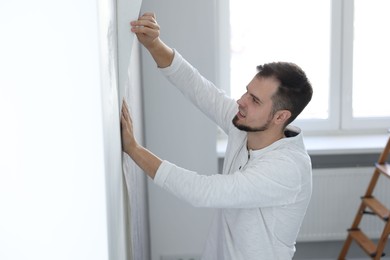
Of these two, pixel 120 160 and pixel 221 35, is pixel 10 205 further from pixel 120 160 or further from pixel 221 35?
pixel 221 35

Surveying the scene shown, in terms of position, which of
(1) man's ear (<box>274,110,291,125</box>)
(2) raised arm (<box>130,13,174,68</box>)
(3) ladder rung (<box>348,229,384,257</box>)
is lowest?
(3) ladder rung (<box>348,229,384,257</box>)

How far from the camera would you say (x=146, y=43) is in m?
1.69

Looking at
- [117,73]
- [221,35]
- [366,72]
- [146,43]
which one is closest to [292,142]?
[146,43]

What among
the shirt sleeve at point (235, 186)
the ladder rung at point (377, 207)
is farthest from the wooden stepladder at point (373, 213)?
the shirt sleeve at point (235, 186)

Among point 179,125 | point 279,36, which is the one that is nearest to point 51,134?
point 179,125

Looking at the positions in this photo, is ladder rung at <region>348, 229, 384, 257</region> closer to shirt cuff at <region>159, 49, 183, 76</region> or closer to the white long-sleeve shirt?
the white long-sleeve shirt

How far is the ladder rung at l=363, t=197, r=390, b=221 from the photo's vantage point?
2879 millimetres

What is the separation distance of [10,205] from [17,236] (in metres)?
0.07

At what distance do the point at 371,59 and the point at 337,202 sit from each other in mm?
938

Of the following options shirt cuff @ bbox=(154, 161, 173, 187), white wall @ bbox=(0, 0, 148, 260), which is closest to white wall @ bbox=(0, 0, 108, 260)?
white wall @ bbox=(0, 0, 148, 260)

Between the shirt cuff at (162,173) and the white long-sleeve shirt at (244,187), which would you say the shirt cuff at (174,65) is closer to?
the white long-sleeve shirt at (244,187)

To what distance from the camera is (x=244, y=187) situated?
5.35 ft

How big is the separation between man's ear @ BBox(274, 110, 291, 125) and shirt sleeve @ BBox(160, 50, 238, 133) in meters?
0.22

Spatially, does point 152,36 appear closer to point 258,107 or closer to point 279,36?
point 258,107
